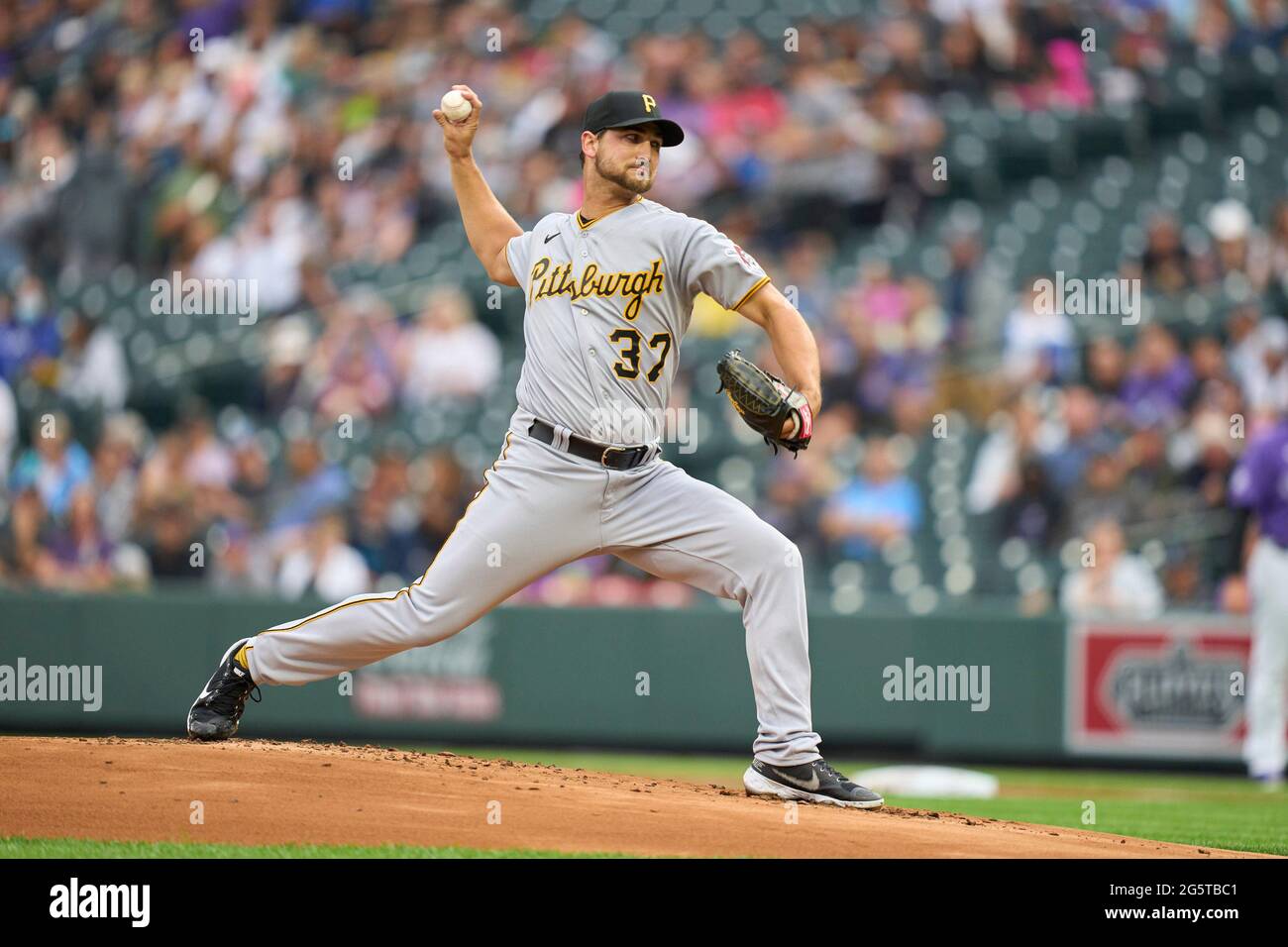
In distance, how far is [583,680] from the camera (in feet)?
35.6

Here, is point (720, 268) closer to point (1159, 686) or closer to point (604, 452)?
point (604, 452)

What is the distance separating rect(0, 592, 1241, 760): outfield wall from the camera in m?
10.5

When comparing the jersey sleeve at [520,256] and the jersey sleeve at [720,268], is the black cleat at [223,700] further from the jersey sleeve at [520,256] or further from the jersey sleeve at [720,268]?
the jersey sleeve at [720,268]

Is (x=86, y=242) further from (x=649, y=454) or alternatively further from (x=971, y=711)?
(x=649, y=454)

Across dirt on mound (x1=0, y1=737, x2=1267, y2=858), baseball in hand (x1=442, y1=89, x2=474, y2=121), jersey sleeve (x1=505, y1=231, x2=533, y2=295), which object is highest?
baseball in hand (x1=442, y1=89, x2=474, y2=121)

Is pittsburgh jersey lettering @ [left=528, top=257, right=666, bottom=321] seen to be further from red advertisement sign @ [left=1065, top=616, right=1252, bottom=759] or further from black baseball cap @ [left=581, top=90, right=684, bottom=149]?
red advertisement sign @ [left=1065, top=616, right=1252, bottom=759]

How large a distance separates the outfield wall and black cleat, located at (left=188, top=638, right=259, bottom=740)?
505 centimetres

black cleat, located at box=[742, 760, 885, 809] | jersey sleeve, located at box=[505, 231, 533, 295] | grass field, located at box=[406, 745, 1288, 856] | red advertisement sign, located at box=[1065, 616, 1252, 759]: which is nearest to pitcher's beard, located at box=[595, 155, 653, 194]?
jersey sleeve, located at box=[505, 231, 533, 295]

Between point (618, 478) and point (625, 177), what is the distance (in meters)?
0.89

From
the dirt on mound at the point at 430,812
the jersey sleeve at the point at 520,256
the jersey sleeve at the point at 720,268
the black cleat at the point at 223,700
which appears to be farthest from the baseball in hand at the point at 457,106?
the dirt on mound at the point at 430,812

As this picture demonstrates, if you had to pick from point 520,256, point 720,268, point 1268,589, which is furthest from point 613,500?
point 1268,589

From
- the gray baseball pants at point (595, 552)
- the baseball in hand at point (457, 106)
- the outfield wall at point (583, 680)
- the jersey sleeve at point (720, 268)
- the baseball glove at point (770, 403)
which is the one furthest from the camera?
the outfield wall at point (583, 680)

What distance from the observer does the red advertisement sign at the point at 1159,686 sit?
10.1 m

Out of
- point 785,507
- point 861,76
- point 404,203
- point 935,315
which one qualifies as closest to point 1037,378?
point 935,315
